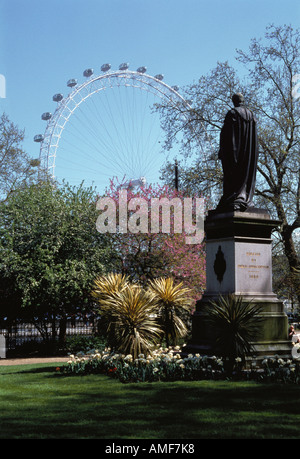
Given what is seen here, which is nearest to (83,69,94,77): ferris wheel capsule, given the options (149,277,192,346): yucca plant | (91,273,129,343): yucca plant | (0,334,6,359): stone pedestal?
(0,334,6,359): stone pedestal

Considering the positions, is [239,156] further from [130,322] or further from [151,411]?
[151,411]

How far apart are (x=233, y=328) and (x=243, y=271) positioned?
5.73 feet

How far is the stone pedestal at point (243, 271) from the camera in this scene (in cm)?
1244

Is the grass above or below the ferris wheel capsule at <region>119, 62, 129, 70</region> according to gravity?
below

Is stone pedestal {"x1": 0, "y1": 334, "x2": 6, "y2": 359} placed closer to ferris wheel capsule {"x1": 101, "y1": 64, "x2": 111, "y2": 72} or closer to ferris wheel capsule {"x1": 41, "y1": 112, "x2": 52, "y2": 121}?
ferris wheel capsule {"x1": 41, "y1": 112, "x2": 52, "y2": 121}

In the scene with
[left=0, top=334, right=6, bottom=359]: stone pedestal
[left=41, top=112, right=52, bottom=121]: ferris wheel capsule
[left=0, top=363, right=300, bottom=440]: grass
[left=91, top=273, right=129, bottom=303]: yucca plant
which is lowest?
[left=0, top=334, right=6, bottom=359]: stone pedestal

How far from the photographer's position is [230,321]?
11305 millimetres

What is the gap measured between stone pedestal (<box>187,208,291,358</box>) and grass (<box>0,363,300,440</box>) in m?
2.25

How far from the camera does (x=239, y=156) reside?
1345 centimetres

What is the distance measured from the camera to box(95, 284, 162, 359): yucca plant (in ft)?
42.4

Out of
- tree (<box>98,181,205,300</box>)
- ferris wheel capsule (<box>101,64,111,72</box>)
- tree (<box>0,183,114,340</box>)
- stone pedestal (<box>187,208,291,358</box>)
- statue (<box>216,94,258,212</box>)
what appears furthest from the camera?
ferris wheel capsule (<box>101,64,111,72</box>)

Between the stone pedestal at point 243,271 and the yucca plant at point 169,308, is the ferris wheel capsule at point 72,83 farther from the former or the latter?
the stone pedestal at point 243,271

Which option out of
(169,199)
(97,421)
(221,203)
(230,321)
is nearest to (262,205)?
(169,199)

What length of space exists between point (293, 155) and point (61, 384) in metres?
19.1
